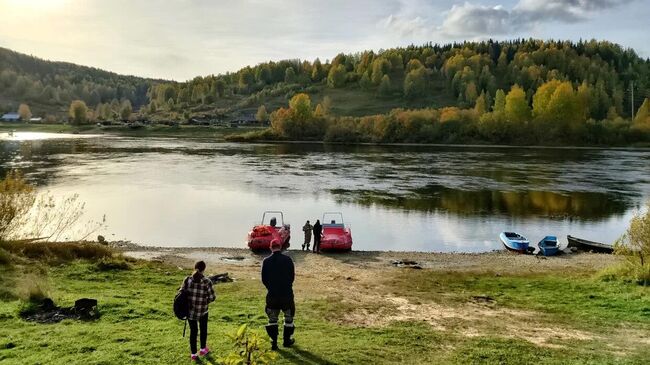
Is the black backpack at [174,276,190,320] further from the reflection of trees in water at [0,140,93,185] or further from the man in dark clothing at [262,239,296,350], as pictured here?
the reflection of trees in water at [0,140,93,185]

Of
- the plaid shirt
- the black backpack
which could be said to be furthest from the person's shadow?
the black backpack

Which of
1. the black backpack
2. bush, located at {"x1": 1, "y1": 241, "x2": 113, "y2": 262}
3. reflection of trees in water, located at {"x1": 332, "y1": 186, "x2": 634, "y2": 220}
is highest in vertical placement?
the black backpack

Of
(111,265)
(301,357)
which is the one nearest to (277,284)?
(301,357)

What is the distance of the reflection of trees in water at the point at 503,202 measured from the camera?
4850cm

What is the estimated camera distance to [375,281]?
2295 cm

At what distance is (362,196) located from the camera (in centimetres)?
5594

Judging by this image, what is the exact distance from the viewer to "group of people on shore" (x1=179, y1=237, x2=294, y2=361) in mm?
11336

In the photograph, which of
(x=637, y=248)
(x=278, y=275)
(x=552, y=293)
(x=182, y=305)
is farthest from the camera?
(x=637, y=248)

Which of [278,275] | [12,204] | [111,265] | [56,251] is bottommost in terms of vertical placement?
[111,265]

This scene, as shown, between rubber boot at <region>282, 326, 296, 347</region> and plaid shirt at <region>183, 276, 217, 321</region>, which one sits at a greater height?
plaid shirt at <region>183, 276, 217, 321</region>

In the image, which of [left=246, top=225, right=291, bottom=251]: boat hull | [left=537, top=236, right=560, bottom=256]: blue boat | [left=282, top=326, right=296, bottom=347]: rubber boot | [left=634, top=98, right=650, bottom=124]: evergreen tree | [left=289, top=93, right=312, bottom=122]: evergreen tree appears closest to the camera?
[left=282, top=326, right=296, bottom=347]: rubber boot

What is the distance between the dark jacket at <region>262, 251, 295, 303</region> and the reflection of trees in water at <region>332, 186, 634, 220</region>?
38203mm

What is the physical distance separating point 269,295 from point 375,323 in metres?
4.29

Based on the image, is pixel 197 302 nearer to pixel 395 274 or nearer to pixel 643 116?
pixel 395 274
